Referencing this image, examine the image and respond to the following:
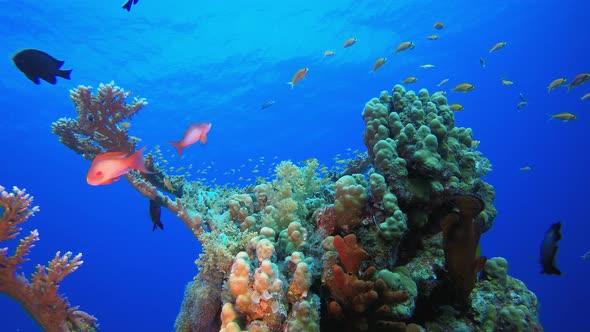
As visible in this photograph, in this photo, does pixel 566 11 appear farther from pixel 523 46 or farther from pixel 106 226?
pixel 106 226

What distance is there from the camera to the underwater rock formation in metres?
2.64

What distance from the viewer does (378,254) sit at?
10.5 feet

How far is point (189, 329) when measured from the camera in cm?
348

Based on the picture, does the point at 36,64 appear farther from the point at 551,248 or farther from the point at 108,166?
the point at 551,248

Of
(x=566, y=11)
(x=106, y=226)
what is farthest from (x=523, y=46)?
(x=106, y=226)

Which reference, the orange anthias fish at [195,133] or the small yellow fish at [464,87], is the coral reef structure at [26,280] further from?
the small yellow fish at [464,87]

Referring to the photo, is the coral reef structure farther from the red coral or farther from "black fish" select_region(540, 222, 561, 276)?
"black fish" select_region(540, 222, 561, 276)

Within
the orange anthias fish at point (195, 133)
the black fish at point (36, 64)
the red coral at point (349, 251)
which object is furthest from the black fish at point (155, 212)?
the red coral at point (349, 251)

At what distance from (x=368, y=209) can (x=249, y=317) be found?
1.62m

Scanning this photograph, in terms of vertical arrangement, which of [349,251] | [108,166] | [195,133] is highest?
[195,133]

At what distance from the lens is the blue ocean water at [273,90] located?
2859cm

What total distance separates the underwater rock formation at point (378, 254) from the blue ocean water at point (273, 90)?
4.61 meters

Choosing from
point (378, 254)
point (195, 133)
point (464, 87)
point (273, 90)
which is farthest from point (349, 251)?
point (273, 90)

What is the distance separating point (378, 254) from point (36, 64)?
4797 millimetres
